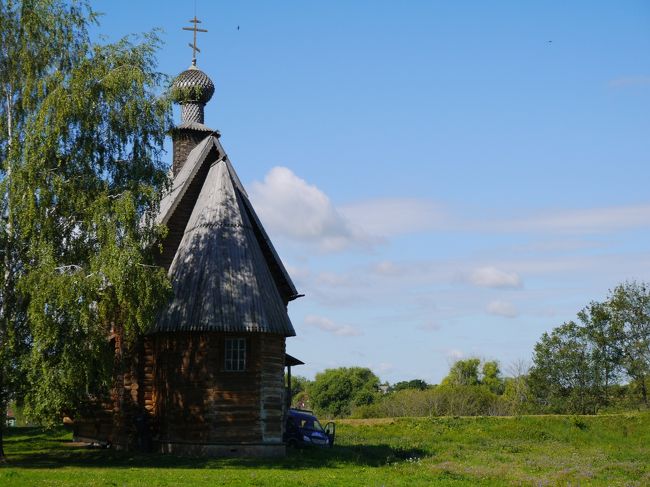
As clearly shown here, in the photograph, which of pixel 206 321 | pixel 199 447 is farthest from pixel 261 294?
pixel 199 447

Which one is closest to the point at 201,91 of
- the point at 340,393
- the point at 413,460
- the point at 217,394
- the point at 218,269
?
the point at 218,269

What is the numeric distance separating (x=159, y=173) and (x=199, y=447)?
8.70 m

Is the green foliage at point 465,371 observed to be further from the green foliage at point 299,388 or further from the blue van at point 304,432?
the blue van at point 304,432

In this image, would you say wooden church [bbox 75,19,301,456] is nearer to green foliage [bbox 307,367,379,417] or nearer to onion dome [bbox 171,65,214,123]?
onion dome [bbox 171,65,214,123]

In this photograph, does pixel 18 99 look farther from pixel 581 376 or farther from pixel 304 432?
pixel 581 376

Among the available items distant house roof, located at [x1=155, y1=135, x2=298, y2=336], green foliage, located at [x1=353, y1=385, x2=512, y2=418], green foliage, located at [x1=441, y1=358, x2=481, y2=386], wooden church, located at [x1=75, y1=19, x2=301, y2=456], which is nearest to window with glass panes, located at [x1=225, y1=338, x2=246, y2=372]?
wooden church, located at [x1=75, y1=19, x2=301, y2=456]

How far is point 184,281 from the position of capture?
96.2ft

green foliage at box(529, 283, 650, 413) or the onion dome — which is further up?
the onion dome

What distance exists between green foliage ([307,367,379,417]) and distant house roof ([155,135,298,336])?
182 ft

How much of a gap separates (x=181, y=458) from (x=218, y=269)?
6.07m

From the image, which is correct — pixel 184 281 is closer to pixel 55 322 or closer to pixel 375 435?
pixel 55 322

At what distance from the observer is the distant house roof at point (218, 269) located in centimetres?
2833

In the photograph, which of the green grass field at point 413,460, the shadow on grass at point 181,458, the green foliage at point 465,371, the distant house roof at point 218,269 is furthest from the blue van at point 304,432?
the green foliage at point 465,371

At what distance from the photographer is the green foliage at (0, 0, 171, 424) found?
2408 centimetres
